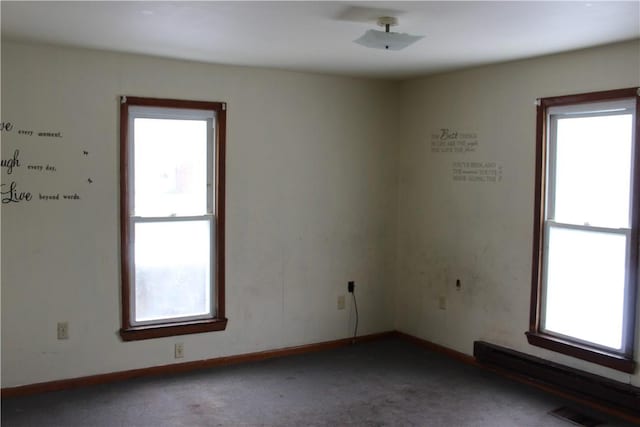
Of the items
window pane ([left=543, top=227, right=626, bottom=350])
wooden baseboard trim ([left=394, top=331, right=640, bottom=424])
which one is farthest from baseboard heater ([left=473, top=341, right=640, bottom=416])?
window pane ([left=543, top=227, right=626, bottom=350])

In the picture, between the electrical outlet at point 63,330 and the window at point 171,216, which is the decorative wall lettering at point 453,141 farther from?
the electrical outlet at point 63,330

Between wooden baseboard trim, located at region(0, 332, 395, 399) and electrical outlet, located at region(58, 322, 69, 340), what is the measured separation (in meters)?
0.30

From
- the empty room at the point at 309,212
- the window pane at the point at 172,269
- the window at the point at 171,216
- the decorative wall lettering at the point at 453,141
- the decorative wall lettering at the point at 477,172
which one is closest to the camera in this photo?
the empty room at the point at 309,212

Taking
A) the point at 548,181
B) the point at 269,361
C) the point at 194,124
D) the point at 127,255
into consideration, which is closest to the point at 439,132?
the point at 548,181

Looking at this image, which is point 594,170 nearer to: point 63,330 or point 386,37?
point 386,37

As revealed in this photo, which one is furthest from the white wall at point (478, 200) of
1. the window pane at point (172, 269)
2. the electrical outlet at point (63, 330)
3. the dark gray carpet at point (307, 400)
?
the electrical outlet at point (63, 330)

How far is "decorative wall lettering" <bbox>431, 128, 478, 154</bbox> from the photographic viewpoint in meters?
4.69

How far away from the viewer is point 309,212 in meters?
4.99

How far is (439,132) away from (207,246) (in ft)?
7.05

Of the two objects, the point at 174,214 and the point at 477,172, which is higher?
the point at 477,172

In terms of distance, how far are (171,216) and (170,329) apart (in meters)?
0.84

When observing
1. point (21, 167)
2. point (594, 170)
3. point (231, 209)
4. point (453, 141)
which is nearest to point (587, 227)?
point (594, 170)

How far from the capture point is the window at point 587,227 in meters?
3.67

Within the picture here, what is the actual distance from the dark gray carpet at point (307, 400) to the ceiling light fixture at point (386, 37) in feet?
7.33
